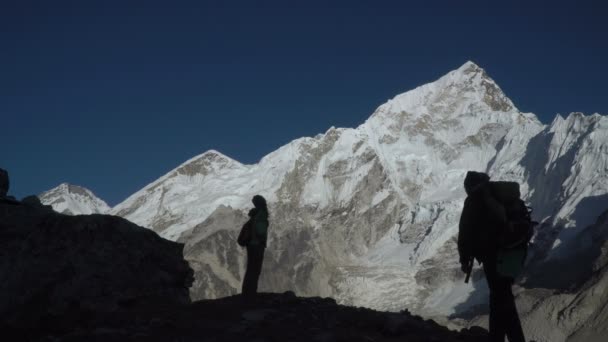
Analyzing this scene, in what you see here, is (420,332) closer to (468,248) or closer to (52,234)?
(468,248)

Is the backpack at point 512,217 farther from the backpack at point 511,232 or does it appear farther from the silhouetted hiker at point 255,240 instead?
the silhouetted hiker at point 255,240

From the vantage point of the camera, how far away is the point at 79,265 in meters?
13.4

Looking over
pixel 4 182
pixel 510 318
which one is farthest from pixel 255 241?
pixel 4 182

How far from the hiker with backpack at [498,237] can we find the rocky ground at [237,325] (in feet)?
5.32

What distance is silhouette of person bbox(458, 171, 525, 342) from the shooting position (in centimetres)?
897

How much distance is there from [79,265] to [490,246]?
7642 millimetres

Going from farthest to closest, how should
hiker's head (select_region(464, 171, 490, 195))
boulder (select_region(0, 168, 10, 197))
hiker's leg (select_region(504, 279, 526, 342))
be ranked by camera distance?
boulder (select_region(0, 168, 10, 197)) < hiker's head (select_region(464, 171, 490, 195)) < hiker's leg (select_region(504, 279, 526, 342))

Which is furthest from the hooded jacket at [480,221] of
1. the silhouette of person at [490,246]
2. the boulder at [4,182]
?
the boulder at [4,182]

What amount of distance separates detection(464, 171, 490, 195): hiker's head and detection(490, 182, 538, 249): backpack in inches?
4.6

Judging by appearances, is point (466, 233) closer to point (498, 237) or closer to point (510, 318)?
point (498, 237)

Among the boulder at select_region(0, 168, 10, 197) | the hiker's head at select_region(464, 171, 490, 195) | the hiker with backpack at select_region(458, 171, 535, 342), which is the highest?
the boulder at select_region(0, 168, 10, 197)

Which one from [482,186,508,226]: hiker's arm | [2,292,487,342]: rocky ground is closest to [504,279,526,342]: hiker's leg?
[482,186,508,226]: hiker's arm

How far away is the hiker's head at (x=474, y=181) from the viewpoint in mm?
9102

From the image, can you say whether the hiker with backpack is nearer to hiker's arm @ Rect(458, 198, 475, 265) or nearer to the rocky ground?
hiker's arm @ Rect(458, 198, 475, 265)
